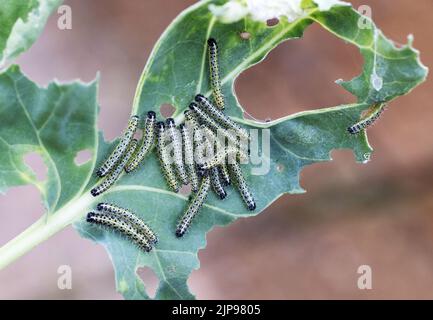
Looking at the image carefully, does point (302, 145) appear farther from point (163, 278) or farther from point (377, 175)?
point (377, 175)

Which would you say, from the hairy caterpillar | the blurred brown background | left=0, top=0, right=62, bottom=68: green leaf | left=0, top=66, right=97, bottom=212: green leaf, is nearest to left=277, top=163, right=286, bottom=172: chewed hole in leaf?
the hairy caterpillar

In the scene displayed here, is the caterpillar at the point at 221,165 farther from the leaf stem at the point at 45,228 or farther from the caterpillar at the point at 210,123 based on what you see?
the leaf stem at the point at 45,228

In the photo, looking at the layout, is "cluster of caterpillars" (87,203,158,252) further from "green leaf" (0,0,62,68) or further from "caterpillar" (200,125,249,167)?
"green leaf" (0,0,62,68)

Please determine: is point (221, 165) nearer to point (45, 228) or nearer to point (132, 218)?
point (132, 218)

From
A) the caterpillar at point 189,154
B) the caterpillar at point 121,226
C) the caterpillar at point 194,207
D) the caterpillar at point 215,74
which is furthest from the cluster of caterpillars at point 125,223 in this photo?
the caterpillar at point 215,74

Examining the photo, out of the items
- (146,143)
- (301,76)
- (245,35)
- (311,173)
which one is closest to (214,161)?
(146,143)
